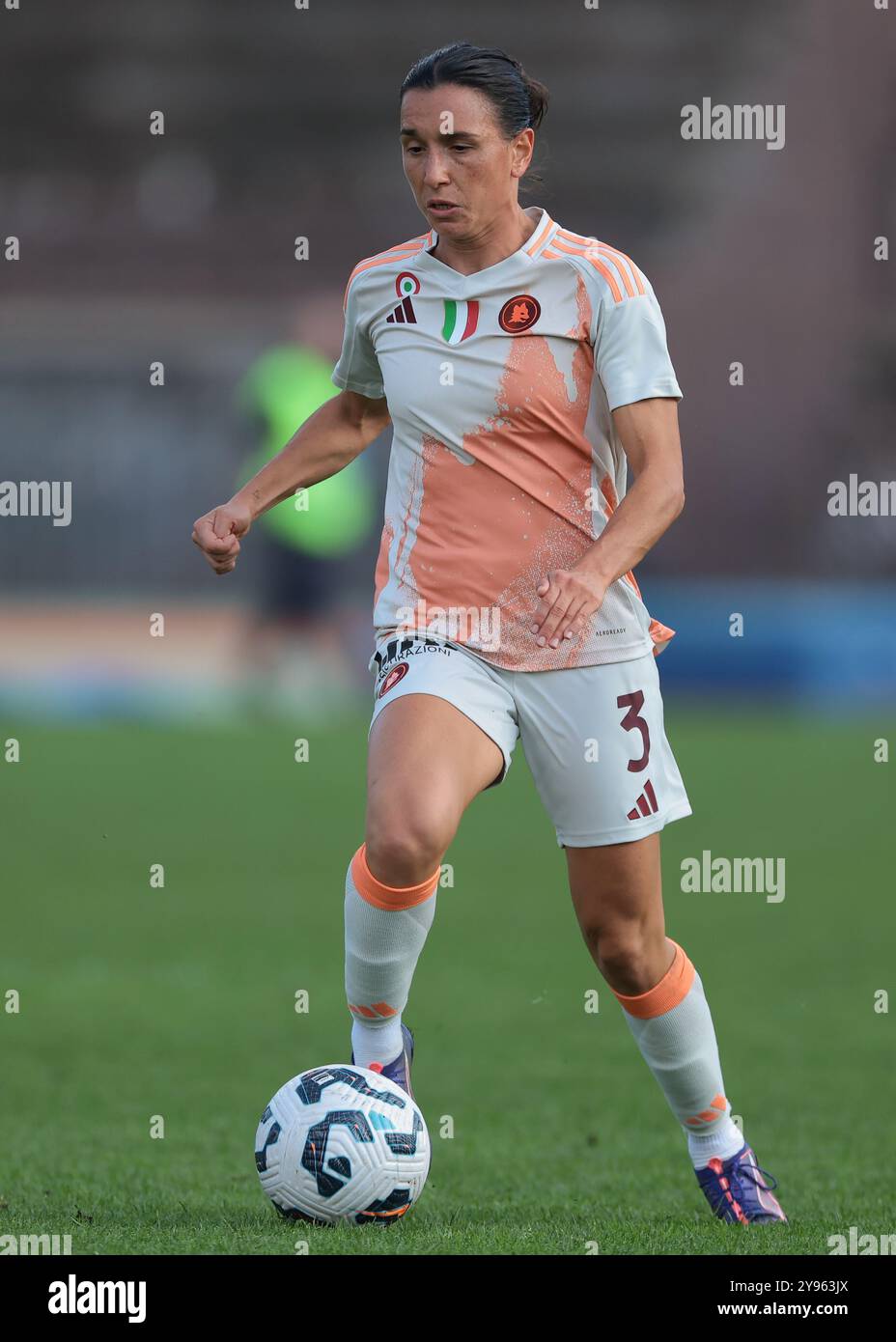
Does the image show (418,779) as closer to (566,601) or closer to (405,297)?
(566,601)

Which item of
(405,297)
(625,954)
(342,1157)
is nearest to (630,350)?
(405,297)

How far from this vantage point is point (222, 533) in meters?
4.35

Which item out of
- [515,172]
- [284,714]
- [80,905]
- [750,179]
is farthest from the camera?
[750,179]

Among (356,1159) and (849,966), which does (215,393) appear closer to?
(849,966)

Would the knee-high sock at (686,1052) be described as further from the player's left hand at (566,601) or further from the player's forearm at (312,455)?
the player's forearm at (312,455)

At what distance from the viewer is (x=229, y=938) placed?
8.86m

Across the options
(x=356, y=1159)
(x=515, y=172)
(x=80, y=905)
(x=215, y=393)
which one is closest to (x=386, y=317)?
(x=515, y=172)

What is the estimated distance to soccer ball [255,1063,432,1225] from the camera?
3980 mm

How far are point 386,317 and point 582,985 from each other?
13.5ft

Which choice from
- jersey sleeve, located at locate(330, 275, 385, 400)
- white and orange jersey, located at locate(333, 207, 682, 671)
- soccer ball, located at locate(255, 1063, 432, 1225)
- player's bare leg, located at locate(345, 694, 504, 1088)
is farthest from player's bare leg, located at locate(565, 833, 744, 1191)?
jersey sleeve, located at locate(330, 275, 385, 400)

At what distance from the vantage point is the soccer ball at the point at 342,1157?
3980 millimetres

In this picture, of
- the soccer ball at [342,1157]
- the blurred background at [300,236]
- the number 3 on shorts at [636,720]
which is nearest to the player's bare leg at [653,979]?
the number 3 on shorts at [636,720]

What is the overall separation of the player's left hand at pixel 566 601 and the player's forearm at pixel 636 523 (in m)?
0.04

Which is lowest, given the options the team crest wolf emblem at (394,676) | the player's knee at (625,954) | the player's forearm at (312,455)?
the player's knee at (625,954)
